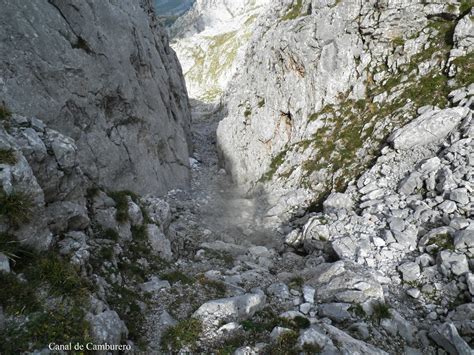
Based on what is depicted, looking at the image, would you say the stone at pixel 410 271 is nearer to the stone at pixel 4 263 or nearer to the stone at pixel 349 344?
the stone at pixel 349 344

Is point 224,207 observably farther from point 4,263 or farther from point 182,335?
point 4,263

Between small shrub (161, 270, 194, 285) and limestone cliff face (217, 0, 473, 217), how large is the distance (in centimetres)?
1321

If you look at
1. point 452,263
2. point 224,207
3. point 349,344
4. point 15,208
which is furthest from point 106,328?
point 224,207

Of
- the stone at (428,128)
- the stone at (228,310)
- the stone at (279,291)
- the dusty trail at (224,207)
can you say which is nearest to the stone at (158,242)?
the stone at (228,310)

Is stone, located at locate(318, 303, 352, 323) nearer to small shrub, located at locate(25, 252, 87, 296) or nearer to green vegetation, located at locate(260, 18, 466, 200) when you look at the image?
small shrub, located at locate(25, 252, 87, 296)

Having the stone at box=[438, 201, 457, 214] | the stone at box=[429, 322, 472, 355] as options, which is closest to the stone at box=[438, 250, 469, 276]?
the stone at box=[429, 322, 472, 355]

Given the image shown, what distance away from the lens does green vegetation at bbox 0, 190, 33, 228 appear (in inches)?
308

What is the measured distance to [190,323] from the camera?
30.7 ft

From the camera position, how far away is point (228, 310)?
10.1 metres

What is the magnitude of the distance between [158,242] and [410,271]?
11.7 meters

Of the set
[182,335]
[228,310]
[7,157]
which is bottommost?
[228,310]

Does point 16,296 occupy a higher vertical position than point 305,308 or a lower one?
higher

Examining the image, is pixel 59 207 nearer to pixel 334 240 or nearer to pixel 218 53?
pixel 334 240

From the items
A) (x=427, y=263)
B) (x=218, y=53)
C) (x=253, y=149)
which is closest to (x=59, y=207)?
(x=427, y=263)
